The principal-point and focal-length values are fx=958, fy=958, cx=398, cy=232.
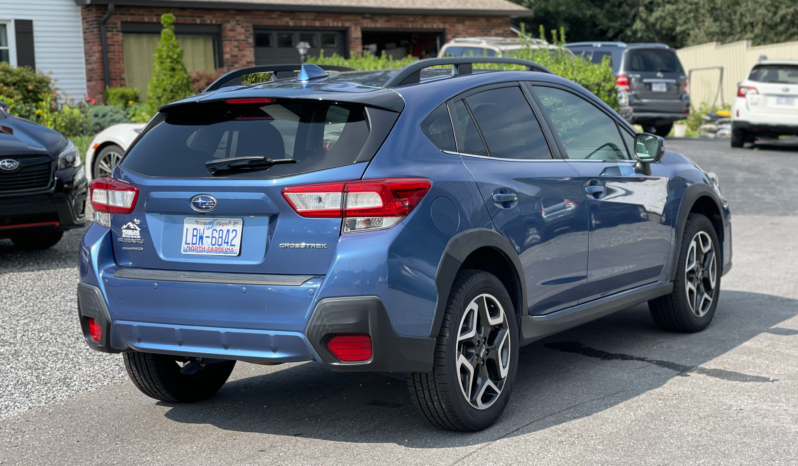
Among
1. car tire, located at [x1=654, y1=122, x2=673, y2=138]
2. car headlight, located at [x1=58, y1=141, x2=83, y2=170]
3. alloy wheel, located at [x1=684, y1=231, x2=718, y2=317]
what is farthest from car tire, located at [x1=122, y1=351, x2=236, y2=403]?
car tire, located at [x1=654, y1=122, x2=673, y2=138]

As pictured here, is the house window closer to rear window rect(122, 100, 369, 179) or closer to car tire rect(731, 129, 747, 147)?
car tire rect(731, 129, 747, 147)

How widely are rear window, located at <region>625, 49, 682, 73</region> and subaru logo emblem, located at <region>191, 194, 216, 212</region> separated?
18.6 metres

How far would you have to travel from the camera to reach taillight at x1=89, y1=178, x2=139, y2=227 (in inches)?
171

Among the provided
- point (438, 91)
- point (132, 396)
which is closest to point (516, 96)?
point (438, 91)

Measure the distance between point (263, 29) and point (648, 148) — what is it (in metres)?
22.0

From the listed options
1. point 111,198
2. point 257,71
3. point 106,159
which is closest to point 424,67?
point 257,71

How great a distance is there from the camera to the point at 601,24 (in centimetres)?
4700

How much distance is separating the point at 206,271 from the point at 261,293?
1.06ft

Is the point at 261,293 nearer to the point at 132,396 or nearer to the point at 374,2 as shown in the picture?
the point at 132,396

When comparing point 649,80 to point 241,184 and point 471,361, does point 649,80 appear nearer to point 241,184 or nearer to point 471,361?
point 471,361

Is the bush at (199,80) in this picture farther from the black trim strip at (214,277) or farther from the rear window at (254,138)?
the black trim strip at (214,277)

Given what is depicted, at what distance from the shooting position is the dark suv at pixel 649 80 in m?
21.5

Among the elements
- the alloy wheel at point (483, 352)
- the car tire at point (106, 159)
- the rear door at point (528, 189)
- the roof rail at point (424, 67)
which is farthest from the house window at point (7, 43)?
the alloy wheel at point (483, 352)

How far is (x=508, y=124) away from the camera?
16.3 ft
